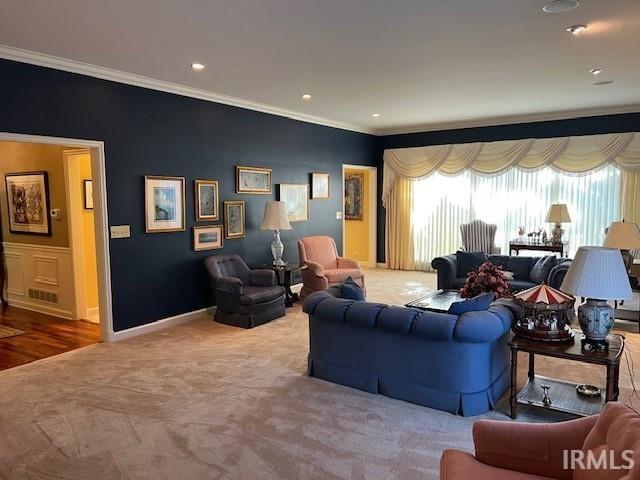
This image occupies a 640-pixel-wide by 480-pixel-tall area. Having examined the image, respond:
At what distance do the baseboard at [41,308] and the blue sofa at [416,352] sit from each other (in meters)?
3.76

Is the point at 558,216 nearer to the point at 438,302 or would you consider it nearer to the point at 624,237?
the point at 624,237

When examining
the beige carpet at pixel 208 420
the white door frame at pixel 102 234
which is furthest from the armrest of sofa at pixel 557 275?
the white door frame at pixel 102 234

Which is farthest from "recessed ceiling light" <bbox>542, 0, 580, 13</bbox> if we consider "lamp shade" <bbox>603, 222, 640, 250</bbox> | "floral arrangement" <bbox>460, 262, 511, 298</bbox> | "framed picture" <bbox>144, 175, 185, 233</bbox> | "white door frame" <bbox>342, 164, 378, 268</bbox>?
"white door frame" <bbox>342, 164, 378, 268</bbox>

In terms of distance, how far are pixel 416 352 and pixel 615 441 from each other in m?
1.82

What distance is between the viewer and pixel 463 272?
6.42m

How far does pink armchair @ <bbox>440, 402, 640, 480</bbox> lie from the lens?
1.64 metres

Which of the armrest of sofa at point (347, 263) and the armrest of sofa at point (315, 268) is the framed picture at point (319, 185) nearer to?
the armrest of sofa at point (347, 263)

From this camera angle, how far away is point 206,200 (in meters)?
5.88

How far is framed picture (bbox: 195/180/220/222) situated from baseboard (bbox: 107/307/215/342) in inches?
46.6

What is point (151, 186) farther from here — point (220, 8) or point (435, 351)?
point (435, 351)

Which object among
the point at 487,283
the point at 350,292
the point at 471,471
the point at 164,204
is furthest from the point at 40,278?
the point at 471,471

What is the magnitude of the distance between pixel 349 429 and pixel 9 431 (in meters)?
2.26

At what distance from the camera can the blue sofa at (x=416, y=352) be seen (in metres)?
3.20

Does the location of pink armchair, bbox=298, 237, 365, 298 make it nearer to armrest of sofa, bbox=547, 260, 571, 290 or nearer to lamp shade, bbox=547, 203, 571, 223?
armrest of sofa, bbox=547, 260, 571, 290
